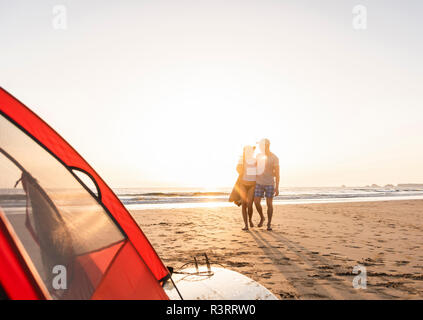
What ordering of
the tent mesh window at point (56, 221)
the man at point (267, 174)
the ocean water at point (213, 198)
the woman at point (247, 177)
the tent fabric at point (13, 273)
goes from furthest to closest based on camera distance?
the ocean water at point (213, 198), the woman at point (247, 177), the man at point (267, 174), the tent mesh window at point (56, 221), the tent fabric at point (13, 273)

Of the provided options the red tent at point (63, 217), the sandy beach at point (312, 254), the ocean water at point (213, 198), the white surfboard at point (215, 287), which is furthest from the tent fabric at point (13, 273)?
the ocean water at point (213, 198)

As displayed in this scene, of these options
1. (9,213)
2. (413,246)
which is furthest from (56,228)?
(413,246)

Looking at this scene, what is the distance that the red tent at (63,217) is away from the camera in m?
1.69

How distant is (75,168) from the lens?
194 cm

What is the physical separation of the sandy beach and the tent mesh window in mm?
2020

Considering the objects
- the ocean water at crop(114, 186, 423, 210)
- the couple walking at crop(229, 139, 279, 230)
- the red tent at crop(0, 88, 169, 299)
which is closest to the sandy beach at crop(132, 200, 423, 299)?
the couple walking at crop(229, 139, 279, 230)

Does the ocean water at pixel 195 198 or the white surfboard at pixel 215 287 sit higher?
the white surfboard at pixel 215 287

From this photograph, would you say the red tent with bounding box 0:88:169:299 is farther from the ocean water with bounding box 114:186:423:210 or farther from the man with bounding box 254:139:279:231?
the ocean water with bounding box 114:186:423:210

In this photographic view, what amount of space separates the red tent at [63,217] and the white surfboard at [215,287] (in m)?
0.43

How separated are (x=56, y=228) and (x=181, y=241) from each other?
14.0 ft

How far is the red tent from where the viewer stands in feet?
5.55

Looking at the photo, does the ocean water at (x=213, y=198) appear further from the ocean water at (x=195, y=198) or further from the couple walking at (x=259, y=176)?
the couple walking at (x=259, y=176)

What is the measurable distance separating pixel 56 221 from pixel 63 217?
48 mm

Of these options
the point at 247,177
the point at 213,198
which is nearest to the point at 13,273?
the point at 247,177
